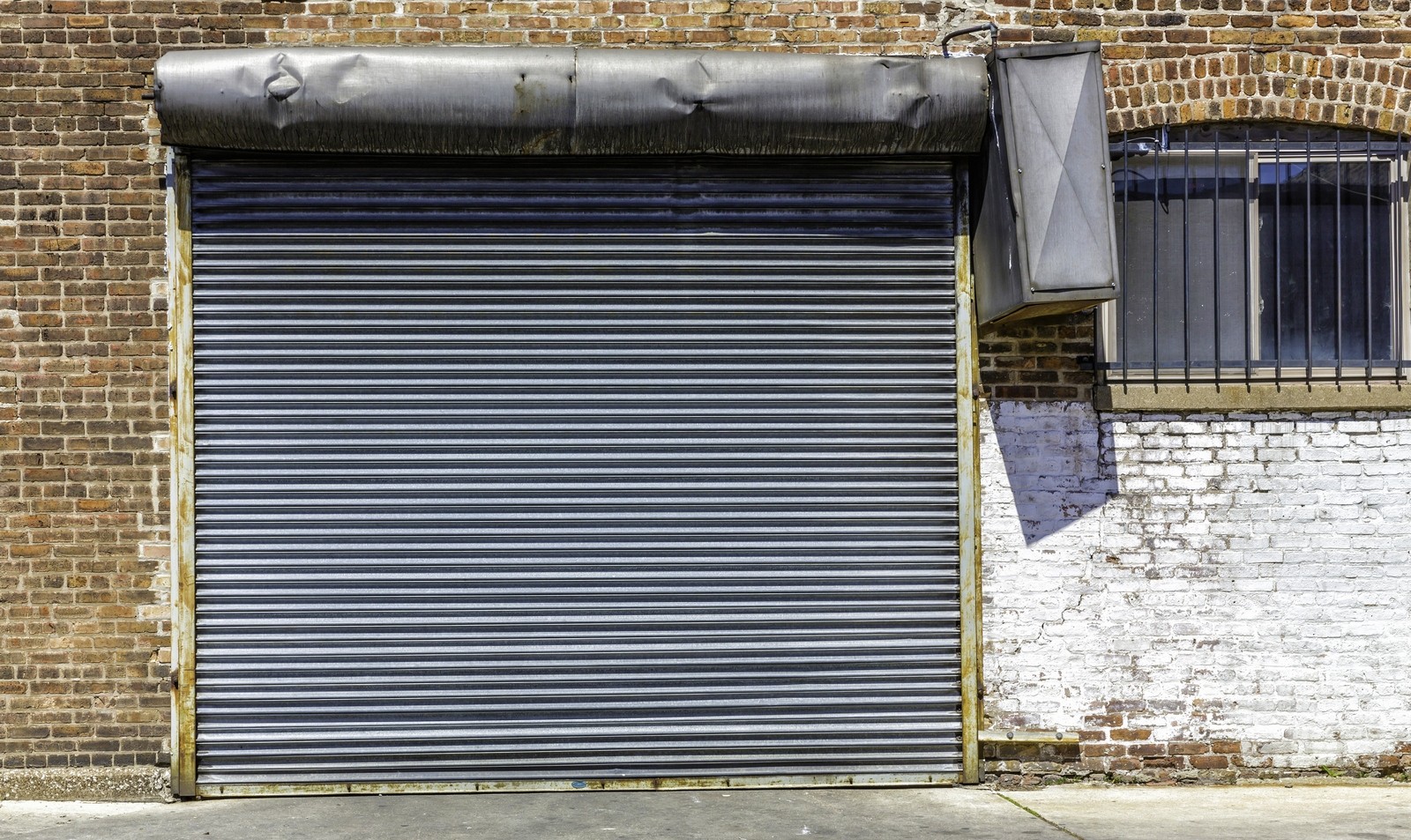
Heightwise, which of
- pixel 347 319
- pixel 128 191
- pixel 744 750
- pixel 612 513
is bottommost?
pixel 744 750

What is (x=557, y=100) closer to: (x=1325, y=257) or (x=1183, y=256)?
(x=1183, y=256)

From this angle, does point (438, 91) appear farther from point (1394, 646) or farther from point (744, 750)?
point (1394, 646)

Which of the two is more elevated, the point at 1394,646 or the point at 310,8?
the point at 310,8

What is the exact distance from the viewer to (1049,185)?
18.9ft

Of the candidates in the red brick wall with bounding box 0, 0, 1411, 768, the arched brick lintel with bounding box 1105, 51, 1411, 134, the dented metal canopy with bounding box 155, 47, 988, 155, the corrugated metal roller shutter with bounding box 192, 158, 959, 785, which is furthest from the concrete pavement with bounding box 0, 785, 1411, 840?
the arched brick lintel with bounding box 1105, 51, 1411, 134

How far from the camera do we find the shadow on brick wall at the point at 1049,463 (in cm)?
618

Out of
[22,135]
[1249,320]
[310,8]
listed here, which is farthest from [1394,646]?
[22,135]

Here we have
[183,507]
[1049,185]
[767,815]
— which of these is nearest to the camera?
[767,815]

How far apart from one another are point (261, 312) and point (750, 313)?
101 inches

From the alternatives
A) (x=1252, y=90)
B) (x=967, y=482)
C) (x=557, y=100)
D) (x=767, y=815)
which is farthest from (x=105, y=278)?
(x=1252, y=90)

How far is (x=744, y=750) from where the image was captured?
19.7 ft

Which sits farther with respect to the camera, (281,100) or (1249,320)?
(1249,320)

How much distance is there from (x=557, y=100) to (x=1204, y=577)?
4.26 m

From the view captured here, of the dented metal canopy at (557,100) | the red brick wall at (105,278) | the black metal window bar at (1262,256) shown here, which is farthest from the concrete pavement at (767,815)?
the dented metal canopy at (557,100)
